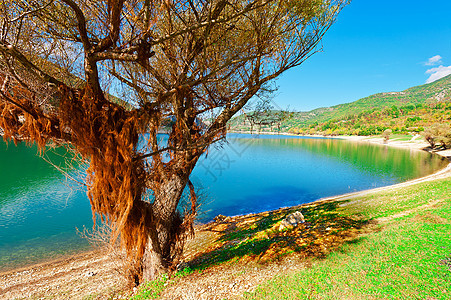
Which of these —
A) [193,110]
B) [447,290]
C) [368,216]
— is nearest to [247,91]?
[193,110]

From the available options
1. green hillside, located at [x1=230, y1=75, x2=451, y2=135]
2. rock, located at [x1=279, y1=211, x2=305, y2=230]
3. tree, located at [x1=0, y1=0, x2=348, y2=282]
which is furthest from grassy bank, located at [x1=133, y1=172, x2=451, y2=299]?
green hillside, located at [x1=230, y1=75, x2=451, y2=135]

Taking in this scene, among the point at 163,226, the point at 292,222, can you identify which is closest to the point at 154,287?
the point at 163,226

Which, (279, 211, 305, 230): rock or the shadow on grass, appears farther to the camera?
(279, 211, 305, 230): rock

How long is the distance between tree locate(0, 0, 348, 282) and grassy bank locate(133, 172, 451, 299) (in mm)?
1493

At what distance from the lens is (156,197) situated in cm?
429

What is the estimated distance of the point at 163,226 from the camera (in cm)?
438

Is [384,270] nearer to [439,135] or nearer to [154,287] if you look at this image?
[154,287]

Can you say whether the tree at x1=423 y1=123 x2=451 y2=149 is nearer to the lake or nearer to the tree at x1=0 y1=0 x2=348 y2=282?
the lake

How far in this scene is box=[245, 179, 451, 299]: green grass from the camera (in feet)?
11.5

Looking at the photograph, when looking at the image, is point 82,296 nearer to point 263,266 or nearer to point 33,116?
point 263,266

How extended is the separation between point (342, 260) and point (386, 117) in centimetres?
12901

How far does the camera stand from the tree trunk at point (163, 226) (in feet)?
14.0

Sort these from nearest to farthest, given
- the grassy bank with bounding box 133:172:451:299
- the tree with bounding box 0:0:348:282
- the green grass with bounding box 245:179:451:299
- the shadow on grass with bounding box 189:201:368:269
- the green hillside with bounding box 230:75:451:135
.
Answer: the tree with bounding box 0:0:348:282
the green grass with bounding box 245:179:451:299
the grassy bank with bounding box 133:172:451:299
the shadow on grass with bounding box 189:201:368:269
the green hillside with bounding box 230:75:451:135

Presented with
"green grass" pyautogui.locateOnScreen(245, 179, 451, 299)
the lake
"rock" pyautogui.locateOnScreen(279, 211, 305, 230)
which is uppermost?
"green grass" pyautogui.locateOnScreen(245, 179, 451, 299)
